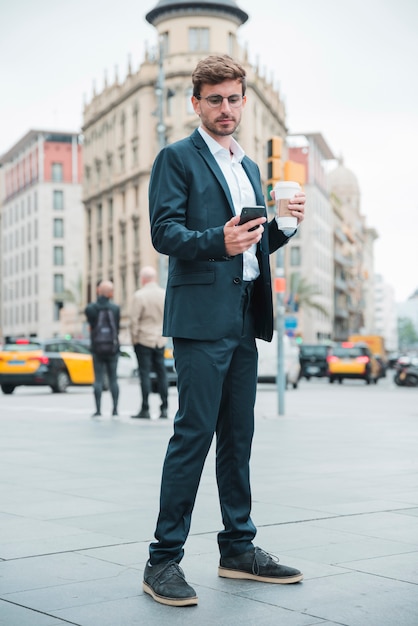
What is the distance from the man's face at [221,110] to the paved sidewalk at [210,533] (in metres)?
1.83

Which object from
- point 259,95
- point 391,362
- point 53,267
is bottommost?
point 391,362

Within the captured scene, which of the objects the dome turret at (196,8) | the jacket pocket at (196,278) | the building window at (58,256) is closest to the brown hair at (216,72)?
the jacket pocket at (196,278)

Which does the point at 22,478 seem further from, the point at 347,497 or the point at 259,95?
the point at 259,95

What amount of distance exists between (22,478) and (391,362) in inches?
2958

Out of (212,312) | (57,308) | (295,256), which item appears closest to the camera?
(212,312)

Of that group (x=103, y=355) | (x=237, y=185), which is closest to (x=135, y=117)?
(x=103, y=355)

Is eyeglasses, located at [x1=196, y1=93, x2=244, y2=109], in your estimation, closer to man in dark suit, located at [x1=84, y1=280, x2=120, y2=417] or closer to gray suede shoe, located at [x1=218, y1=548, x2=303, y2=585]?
gray suede shoe, located at [x1=218, y1=548, x2=303, y2=585]

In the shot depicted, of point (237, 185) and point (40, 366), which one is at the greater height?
point (237, 185)

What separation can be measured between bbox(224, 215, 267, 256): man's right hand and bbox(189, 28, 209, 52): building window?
6504cm

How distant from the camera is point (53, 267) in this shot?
104 metres

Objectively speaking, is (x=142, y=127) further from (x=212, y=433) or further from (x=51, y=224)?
(x=212, y=433)

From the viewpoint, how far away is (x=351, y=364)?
3909 cm

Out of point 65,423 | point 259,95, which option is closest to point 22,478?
point 65,423

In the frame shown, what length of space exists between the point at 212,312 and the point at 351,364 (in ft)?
116
